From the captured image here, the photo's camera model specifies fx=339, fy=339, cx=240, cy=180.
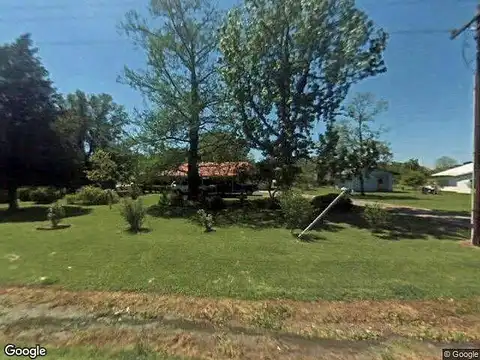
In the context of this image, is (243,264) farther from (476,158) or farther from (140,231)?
(476,158)

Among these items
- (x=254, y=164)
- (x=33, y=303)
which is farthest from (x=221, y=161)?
(x=33, y=303)

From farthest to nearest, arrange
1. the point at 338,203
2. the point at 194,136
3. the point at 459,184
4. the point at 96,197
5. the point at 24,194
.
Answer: the point at 459,184 → the point at 24,194 → the point at 96,197 → the point at 194,136 → the point at 338,203

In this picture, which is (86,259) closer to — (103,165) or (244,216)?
(244,216)

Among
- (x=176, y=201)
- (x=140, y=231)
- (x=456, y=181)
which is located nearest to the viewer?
(x=140, y=231)

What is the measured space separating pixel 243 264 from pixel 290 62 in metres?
13.0

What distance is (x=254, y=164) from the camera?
21.2 m

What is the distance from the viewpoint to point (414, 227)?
45.0 ft

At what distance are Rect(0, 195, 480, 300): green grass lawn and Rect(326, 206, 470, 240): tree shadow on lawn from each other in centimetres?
69

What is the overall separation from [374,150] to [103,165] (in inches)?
1160

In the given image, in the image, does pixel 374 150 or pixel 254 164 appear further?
pixel 374 150

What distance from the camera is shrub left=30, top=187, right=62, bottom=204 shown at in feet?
82.6

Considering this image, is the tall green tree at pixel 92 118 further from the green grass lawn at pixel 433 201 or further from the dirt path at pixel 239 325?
the dirt path at pixel 239 325

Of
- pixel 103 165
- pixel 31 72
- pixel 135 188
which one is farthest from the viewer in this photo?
pixel 103 165

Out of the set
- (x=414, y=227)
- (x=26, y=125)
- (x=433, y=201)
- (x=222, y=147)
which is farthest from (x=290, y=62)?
(x=433, y=201)
